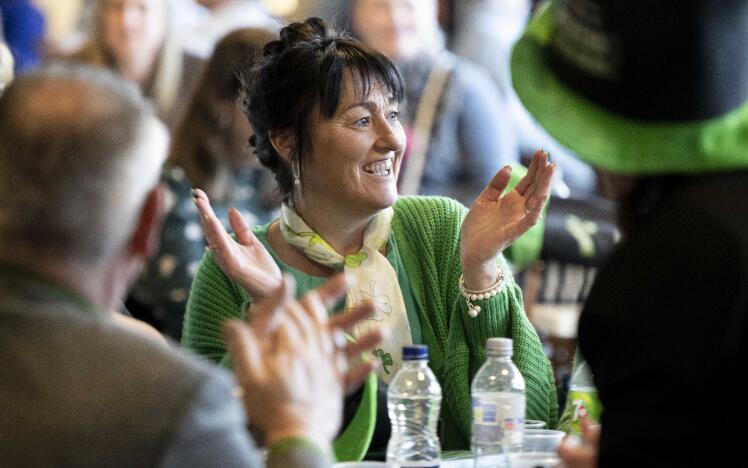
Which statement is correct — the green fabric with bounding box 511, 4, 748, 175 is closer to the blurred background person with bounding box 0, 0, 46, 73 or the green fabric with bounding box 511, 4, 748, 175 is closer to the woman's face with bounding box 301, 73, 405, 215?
the woman's face with bounding box 301, 73, 405, 215

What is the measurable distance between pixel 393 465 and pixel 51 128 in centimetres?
95

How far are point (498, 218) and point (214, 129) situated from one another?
1954mm

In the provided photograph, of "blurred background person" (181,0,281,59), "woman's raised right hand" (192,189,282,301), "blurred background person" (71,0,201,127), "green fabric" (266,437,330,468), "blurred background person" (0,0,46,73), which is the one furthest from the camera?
"blurred background person" (0,0,46,73)

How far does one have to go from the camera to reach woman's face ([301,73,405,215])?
10.3ft

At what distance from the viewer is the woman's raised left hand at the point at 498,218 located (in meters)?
2.78

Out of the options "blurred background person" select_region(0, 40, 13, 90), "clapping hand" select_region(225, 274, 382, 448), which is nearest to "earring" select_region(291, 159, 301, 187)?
"blurred background person" select_region(0, 40, 13, 90)

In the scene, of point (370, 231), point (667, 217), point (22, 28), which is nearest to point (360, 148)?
point (370, 231)

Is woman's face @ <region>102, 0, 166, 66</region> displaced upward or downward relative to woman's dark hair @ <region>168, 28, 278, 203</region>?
upward

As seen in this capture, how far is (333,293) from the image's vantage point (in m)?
1.78

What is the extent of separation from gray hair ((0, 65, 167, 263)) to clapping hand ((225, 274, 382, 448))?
0.71 ft

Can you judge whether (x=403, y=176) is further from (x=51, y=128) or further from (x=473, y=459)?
(x=51, y=128)

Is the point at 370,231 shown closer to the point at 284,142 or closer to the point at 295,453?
the point at 284,142

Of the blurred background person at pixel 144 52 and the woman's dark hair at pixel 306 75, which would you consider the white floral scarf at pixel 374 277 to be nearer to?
the woman's dark hair at pixel 306 75

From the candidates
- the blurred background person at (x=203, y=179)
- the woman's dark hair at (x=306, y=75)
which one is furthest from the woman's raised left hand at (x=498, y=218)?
the blurred background person at (x=203, y=179)
